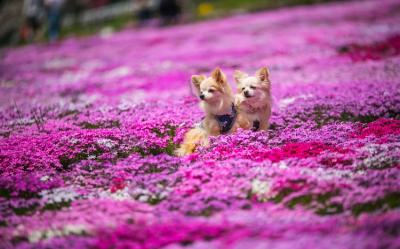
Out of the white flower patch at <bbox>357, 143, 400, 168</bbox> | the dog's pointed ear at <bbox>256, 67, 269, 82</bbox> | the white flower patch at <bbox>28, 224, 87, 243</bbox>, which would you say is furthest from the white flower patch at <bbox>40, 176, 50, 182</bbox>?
the white flower patch at <bbox>357, 143, 400, 168</bbox>

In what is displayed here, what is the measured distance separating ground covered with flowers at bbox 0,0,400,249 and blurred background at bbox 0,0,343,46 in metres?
17.6

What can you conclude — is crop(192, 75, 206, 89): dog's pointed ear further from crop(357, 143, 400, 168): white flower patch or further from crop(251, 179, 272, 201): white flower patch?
crop(357, 143, 400, 168): white flower patch

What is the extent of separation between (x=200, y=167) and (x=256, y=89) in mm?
1746

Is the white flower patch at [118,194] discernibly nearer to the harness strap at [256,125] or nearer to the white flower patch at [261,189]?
the white flower patch at [261,189]

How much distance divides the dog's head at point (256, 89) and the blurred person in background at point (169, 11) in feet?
83.9

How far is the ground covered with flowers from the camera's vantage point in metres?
5.56

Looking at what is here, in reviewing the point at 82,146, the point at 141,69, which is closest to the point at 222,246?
the point at 82,146

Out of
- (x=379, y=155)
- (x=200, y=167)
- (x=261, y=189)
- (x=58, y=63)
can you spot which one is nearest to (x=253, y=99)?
(x=200, y=167)

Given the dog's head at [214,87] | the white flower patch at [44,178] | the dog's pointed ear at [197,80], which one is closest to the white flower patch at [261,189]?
the dog's head at [214,87]

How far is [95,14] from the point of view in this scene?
40.9m

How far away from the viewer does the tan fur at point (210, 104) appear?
8.00 meters

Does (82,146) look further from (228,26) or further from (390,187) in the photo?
(228,26)

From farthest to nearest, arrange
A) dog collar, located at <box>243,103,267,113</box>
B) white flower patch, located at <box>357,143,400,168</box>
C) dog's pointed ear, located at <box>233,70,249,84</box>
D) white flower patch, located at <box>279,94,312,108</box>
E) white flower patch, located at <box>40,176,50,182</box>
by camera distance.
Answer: white flower patch, located at <box>279,94,312,108</box>
dog's pointed ear, located at <box>233,70,249,84</box>
dog collar, located at <box>243,103,267,113</box>
white flower patch, located at <box>40,176,50,182</box>
white flower patch, located at <box>357,143,400,168</box>

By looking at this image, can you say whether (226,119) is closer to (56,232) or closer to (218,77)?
(218,77)
